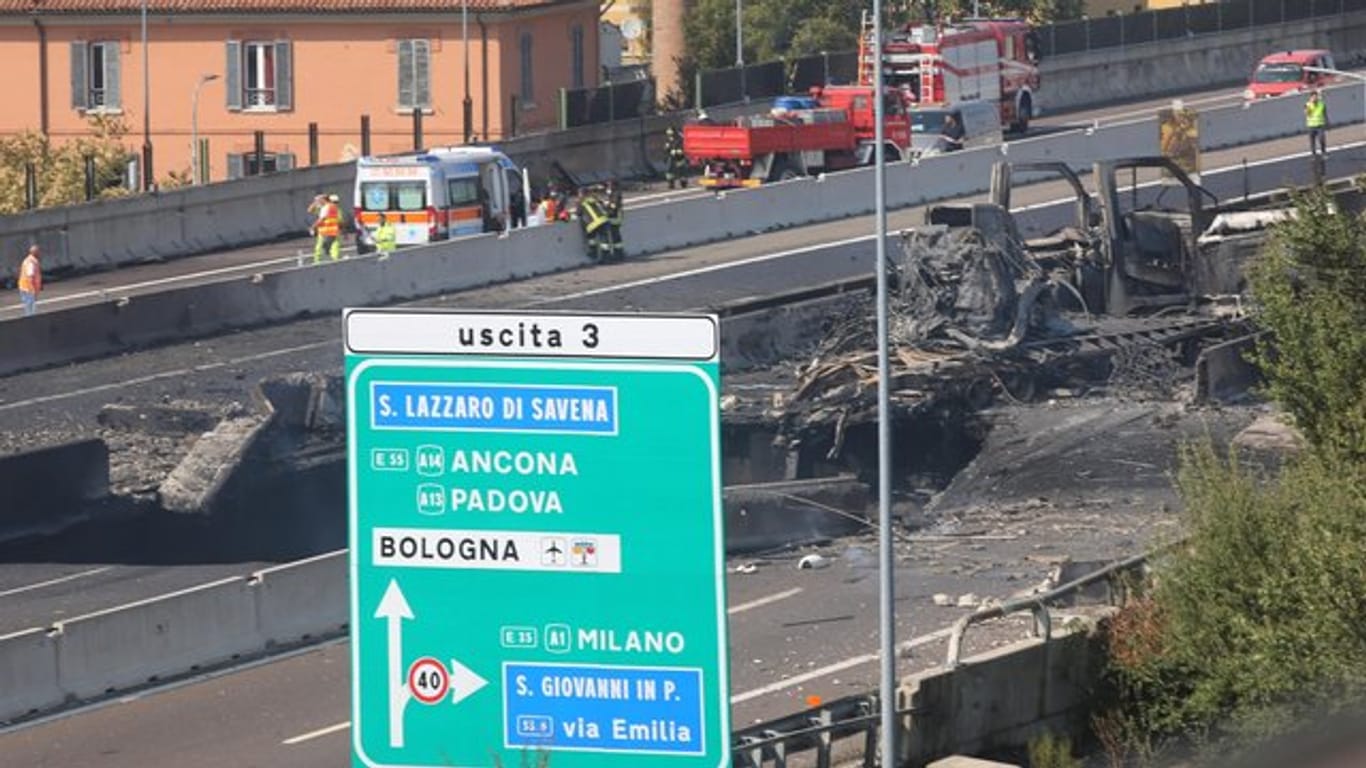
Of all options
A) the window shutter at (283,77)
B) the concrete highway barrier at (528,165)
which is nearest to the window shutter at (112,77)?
the window shutter at (283,77)

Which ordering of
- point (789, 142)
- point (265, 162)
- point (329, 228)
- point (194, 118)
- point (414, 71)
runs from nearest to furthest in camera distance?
1. point (329, 228)
2. point (789, 142)
3. point (194, 118)
4. point (265, 162)
5. point (414, 71)

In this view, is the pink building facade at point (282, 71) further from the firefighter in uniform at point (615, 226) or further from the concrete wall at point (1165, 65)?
the firefighter in uniform at point (615, 226)

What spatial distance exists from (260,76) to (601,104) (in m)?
13.5

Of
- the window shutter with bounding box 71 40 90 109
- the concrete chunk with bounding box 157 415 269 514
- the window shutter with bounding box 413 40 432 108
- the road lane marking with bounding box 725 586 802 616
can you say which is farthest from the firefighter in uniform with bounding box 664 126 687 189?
the road lane marking with bounding box 725 586 802 616

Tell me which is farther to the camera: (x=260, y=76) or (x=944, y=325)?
(x=260, y=76)

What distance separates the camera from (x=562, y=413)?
27.1 feet

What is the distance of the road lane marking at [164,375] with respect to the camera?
33.5m

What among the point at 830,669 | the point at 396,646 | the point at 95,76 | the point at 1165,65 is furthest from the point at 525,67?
the point at 396,646

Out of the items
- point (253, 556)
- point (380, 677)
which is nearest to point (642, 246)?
point (253, 556)

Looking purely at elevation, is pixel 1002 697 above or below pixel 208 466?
below

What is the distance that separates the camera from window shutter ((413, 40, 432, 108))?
66875 millimetres

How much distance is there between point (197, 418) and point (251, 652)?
8.99 meters

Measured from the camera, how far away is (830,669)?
23281mm

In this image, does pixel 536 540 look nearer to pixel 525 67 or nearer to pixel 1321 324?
pixel 1321 324
